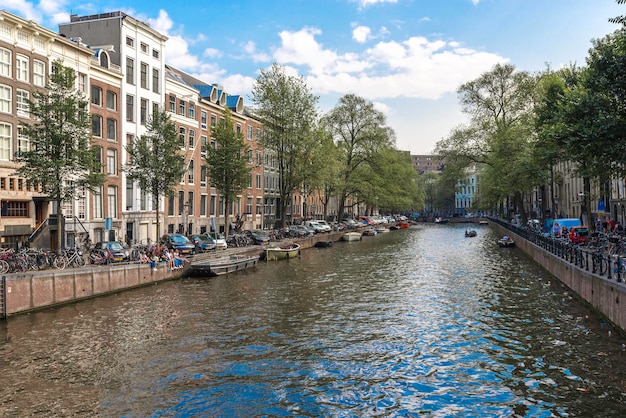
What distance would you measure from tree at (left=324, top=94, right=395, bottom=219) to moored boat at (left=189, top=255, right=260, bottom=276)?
2078 inches

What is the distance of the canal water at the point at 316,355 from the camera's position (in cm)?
1397

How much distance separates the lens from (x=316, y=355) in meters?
18.4

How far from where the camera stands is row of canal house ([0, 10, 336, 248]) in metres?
→ 36.3

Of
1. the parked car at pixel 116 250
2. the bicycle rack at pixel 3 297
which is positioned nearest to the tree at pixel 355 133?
the parked car at pixel 116 250

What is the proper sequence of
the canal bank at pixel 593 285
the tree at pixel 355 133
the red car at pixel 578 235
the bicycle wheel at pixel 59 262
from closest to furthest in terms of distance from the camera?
the canal bank at pixel 593 285 → the bicycle wheel at pixel 59 262 → the red car at pixel 578 235 → the tree at pixel 355 133

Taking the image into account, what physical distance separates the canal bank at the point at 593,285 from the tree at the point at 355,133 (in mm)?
58811

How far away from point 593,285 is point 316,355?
1440cm

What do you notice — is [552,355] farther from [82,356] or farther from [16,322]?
[16,322]

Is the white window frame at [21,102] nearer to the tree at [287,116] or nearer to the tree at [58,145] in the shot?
the tree at [58,145]

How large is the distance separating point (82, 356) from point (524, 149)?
5909cm

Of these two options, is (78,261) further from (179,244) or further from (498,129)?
(498,129)

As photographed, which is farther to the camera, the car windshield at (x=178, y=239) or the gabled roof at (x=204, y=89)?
the gabled roof at (x=204, y=89)

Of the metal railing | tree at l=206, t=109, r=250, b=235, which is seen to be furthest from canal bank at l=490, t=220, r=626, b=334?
tree at l=206, t=109, r=250, b=235

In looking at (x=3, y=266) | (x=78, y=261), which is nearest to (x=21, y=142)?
(x=78, y=261)
